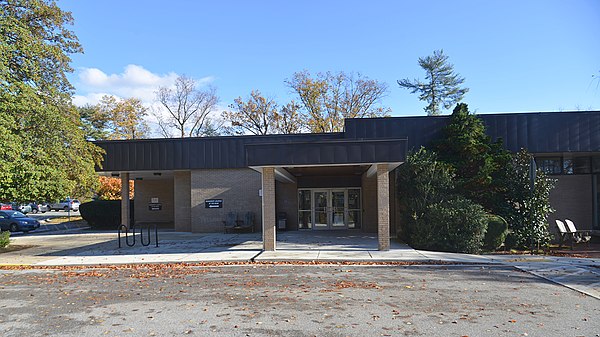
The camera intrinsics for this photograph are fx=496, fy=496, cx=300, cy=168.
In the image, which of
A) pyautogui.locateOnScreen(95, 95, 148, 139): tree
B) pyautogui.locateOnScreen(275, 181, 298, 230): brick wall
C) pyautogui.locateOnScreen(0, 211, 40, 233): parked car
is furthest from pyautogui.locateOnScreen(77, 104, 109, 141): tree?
pyautogui.locateOnScreen(275, 181, 298, 230): brick wall

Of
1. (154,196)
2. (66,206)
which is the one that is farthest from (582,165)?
(66,206)

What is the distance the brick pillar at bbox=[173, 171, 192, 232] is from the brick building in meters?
0.05

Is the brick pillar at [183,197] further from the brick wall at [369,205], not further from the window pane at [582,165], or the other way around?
the window pane at [582,165]

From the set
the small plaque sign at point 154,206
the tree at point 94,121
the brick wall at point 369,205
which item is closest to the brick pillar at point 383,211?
the brick wall at point 369,205

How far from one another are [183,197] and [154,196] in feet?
16.3

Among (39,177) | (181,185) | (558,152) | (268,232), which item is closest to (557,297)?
(268,232)

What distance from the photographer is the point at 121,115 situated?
165 ft

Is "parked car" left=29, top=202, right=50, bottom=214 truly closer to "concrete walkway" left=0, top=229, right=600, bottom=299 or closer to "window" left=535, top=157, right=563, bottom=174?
"concrete walkway" left=0, top=229, right=600, bottom=299

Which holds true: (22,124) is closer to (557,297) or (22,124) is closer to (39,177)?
(39,177)

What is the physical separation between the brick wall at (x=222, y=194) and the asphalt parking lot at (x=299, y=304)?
39.2ft

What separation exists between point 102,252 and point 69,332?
37.1ft

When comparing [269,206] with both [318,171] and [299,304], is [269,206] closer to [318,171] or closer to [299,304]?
[318,171]

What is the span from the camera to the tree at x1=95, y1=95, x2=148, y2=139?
49.8 metres

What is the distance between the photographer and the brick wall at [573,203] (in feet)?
69.9
